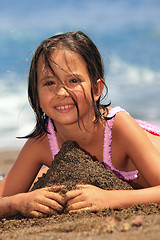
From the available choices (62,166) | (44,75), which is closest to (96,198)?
(62,166)

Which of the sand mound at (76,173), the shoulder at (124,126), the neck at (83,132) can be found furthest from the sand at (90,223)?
the shoulder at (124,126)

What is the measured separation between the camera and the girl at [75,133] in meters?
2.83

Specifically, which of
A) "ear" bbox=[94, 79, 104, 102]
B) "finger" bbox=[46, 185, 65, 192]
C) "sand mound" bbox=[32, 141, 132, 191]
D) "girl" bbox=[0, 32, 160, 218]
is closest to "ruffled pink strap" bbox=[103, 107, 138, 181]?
"girl" bbox=[0, 32, 160, 218]

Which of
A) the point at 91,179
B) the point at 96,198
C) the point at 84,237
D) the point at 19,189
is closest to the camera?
the point at 84,237

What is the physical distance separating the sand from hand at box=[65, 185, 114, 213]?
0.28 ft

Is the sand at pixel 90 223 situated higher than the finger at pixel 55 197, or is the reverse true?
the finger at pixel 55 197

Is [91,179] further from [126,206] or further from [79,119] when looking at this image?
[79,119]

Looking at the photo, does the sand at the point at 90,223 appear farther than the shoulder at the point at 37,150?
No

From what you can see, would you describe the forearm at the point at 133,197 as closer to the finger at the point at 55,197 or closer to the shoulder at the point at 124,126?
the finger at the point at 55,197

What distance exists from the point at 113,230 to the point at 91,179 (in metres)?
1.18

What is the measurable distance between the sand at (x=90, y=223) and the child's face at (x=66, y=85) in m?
0.45

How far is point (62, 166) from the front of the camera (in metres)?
3.13

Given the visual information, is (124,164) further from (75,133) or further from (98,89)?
(98,89)

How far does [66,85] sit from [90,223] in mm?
1602
